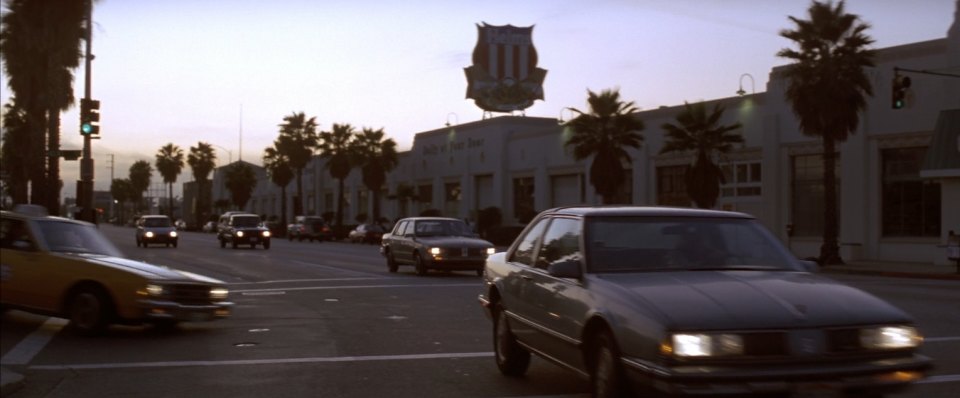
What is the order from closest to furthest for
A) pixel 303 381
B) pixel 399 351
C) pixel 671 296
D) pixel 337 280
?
pixel 671 296 → pixel 303 381 → pixel 399 351 → pixel 337 280

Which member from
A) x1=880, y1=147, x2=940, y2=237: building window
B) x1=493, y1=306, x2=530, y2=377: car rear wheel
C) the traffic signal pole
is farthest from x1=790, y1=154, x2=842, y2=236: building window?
x1=493, y1=306, x2=530, y2=377: car rear wheel

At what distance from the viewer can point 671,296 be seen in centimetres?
660

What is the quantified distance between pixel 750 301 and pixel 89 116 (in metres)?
24.4

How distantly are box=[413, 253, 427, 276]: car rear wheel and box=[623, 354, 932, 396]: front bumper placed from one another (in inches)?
763

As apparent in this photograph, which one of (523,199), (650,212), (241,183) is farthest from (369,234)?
(241,183)

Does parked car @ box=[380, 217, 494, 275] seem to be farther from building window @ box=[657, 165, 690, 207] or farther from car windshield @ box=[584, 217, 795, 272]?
building window @ box=[657, 165, 690, 207]

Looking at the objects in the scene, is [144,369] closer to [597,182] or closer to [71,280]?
[71,280]

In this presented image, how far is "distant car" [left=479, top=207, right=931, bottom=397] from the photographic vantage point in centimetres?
614

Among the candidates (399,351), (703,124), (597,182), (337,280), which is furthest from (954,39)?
(399,351)

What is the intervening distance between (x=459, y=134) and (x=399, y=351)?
59.3 metres

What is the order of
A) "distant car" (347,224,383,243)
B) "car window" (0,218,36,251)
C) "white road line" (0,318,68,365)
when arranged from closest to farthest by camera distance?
"white road line" (0,318,68,365) < "car window" (0,218,36,251) < "distant car" (347,224,383,243)

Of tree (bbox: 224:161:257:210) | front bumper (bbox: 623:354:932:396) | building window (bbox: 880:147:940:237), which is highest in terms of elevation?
tree (bbox: 224:161:257:210)

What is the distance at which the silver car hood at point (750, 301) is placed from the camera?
6219 millimetres

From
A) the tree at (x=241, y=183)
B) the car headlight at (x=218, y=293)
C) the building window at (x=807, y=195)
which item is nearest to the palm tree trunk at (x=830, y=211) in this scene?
the building window at (x=807, y=195)
